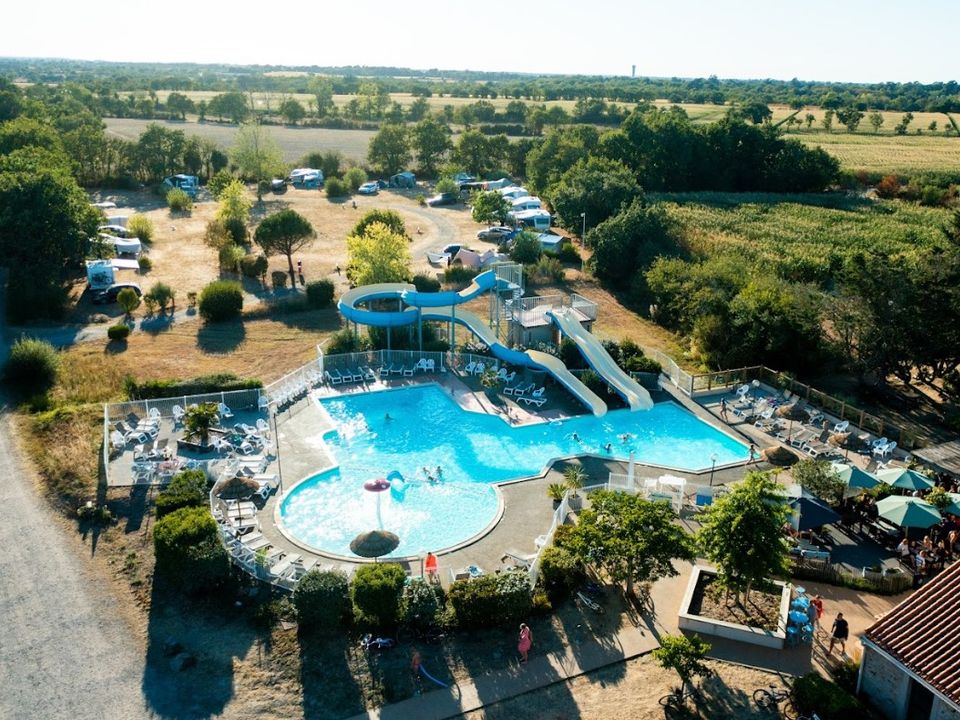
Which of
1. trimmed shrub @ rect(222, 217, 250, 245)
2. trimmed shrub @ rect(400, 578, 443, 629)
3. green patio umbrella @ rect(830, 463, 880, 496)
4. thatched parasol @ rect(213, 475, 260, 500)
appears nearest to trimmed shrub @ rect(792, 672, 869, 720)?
green patio umbrella @ rect(830, 463, 880, 496)

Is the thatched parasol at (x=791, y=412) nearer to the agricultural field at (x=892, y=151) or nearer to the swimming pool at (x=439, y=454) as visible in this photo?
the swimming pool at (x=439, y=454)

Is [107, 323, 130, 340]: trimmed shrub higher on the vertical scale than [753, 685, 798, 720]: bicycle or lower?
higher

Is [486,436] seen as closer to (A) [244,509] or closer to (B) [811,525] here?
(A) [244,509]

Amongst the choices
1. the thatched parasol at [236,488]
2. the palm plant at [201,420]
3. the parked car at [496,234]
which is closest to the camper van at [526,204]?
the parked car at [496,234]

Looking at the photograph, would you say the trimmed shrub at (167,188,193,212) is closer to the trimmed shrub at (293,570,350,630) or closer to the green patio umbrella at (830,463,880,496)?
the trimmed shrub at (293,570,350,630)

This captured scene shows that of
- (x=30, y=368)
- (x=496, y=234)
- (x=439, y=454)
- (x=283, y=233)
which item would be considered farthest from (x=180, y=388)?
(x=496, y=234)

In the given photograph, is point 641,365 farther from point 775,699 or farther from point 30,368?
point 30,368
